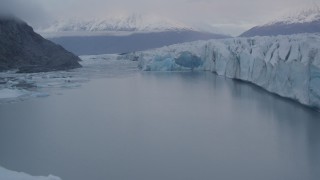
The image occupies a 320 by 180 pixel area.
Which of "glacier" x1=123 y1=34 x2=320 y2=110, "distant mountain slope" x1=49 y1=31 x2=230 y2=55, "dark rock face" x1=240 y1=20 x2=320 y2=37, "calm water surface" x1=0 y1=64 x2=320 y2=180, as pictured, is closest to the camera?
"calm water surface" x1=0 y1=64 x2=320 y2=180

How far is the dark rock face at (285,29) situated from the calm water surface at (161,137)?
94.9 feet

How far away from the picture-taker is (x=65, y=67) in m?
18.6

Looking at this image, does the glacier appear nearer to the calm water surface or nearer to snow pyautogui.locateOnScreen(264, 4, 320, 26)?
the calm water surface

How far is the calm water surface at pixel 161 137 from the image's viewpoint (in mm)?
4812

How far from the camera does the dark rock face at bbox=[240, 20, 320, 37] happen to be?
122 ft

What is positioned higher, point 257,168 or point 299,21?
point 299,21

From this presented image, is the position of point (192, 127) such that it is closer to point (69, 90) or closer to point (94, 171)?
point (94, 171)

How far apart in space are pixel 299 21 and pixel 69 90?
33.3 m

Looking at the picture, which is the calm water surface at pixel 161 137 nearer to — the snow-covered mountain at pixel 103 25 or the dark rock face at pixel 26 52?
the dark rock face at pixel 26 52

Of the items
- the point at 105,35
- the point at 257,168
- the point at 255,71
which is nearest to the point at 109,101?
the point at 255,71

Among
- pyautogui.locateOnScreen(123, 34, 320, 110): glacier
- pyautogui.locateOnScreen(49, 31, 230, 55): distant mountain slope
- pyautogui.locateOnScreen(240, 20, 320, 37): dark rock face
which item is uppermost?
pyautogui.locateOnScreen(240, 20, 320, 37): dark rock face

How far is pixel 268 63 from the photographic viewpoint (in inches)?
407

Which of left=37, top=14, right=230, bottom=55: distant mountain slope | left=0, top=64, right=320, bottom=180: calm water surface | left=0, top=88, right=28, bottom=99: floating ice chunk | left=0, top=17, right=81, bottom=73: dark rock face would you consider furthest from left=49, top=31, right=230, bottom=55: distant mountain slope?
left=0, top=64, right=320, bottom=180: calm water surface

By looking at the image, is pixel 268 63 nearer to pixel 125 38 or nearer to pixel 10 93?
pixel 10 93
